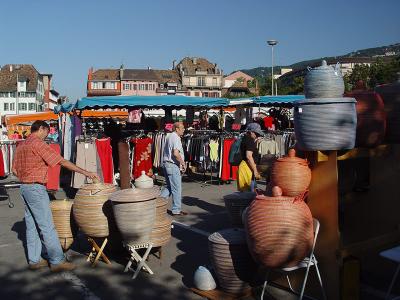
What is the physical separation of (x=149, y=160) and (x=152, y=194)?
808cm

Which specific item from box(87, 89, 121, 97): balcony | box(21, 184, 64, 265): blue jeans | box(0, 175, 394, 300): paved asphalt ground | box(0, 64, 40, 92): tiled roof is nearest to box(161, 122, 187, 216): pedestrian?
box(0, 175, 394, 300): paved asphalt ground

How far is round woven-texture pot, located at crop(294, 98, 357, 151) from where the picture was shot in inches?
179

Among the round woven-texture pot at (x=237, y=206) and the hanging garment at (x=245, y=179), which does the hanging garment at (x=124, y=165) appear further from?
the round woven-texture pot at (x=237, y=206)

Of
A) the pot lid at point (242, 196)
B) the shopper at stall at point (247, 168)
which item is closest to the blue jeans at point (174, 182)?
the shopper at stall at point (247, 168)

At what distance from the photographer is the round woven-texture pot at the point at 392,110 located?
5.14 meters

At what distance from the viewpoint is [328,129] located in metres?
4.55

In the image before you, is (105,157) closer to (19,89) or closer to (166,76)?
(19,89)

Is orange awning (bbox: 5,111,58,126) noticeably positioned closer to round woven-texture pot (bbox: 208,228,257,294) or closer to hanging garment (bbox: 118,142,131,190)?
hanging garment (bbox: 118,142,131,190)

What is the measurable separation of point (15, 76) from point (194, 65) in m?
40.7

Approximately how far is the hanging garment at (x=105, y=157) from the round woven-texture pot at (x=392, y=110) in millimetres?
7862

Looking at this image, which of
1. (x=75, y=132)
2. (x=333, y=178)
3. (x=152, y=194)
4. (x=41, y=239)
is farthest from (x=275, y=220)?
(x=75, y=132)

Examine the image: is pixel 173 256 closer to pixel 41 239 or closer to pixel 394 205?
pixel 41 239

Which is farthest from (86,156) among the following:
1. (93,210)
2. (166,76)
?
(166,76)

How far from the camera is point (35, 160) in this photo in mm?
5898
